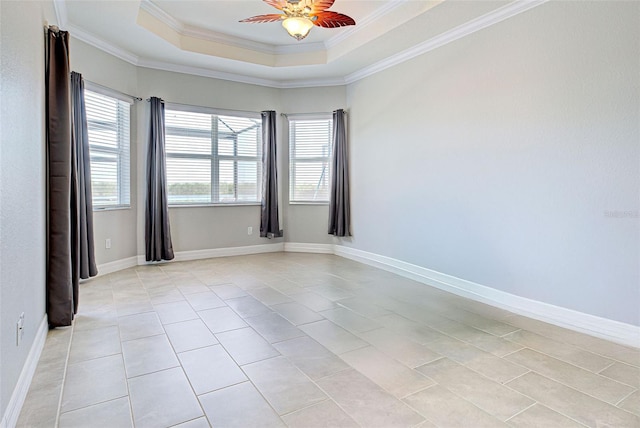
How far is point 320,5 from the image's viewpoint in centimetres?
322

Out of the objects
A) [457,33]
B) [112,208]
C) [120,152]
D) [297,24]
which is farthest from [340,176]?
[112,208]

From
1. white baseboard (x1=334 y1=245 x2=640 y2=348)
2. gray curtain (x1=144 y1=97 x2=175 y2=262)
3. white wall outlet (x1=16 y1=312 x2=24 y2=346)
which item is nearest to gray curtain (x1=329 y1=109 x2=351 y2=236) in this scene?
white baseboard (x1=334 y1=245 x2=640 y2=348)

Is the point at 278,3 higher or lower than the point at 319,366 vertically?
higher

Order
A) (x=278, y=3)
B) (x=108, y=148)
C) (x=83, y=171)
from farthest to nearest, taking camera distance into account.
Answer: (x=108, y=148)
(x=83, y=171)
(x=278, y=3)

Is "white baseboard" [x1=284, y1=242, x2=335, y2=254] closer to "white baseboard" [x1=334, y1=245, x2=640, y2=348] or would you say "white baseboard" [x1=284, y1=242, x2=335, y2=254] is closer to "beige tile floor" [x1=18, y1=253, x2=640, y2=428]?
"white baseboard" [x1=334, y1=245, x2=640, y2=348]

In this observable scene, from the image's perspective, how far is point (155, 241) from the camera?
5273mm

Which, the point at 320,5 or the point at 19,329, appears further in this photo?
the point at 320,5

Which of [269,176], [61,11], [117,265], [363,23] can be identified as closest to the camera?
[61,11]

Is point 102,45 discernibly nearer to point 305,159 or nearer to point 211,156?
point 211,156

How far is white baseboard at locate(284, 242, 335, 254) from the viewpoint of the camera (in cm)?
636

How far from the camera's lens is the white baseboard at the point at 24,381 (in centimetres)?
173

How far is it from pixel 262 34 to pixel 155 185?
256 centimetres

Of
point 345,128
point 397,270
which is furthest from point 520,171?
point 345,128

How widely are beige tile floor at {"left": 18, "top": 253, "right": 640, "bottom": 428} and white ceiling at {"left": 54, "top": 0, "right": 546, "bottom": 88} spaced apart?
290 centimetres
